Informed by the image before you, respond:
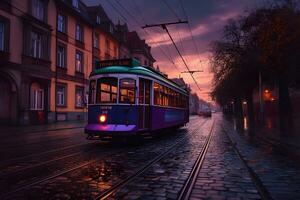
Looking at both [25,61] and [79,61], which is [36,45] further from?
[79,61]

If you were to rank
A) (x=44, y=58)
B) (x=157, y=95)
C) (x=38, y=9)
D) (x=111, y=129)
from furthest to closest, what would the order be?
(x=44, y=58), (x=38, y=9), (x=157, y=95), (x=111, y=129)

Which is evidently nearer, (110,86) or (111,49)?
(110,86)

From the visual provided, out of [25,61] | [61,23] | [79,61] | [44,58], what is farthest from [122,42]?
[25,61]

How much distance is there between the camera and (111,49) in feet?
157

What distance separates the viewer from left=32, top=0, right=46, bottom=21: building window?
29.4 metres

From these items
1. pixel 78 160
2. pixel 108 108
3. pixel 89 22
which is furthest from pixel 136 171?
pixel 89 22

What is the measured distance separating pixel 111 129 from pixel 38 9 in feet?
66.3

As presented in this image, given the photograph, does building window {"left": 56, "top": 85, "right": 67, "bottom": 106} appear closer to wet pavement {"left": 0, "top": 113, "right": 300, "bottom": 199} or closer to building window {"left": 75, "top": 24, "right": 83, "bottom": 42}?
building window {"left": 75, "top": 24, "right": 83, "bottom": 42}

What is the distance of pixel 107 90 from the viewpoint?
14.4 m

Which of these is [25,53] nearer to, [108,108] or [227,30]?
[108,108]

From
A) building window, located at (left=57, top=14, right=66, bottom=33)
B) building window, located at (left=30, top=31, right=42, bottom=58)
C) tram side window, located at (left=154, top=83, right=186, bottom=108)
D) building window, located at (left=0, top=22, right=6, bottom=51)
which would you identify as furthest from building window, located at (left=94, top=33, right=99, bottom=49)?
tram side window, located at (left=154, top=83, right=186, bottom=108)

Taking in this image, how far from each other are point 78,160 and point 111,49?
38561 millimetres

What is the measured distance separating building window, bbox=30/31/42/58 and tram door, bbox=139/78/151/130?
16.5 metres

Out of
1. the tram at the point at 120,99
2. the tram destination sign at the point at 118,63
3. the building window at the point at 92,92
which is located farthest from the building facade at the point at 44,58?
the tram at the point at 120,99
